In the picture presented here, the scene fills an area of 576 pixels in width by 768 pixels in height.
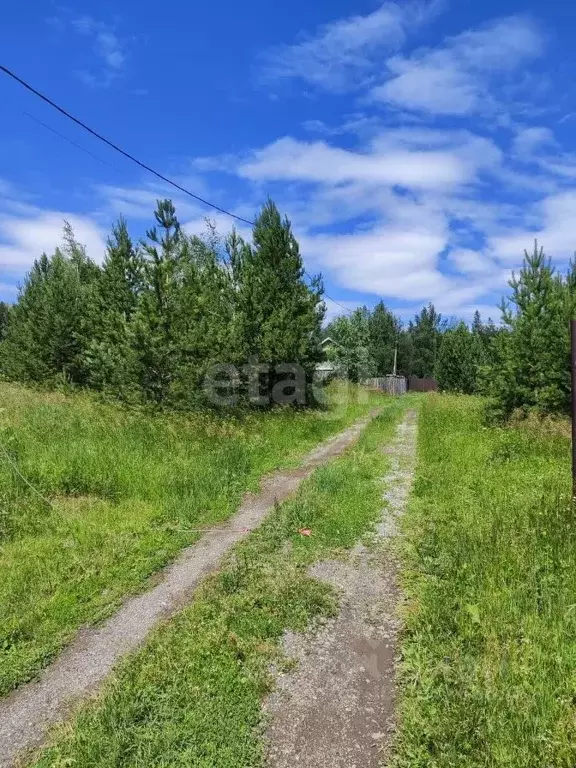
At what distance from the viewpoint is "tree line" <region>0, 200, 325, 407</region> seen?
40.6 ft

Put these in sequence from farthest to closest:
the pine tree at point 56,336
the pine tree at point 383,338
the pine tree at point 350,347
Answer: the pine tree at point 383,338 < the pine tree at point 350,347 < the pine tree at point 56,336

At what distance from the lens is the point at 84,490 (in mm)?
7441

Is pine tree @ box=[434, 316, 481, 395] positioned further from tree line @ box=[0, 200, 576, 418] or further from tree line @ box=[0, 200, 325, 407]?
tree line @ box=[0, 200, 325, 407]

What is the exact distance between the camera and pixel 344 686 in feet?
10.6

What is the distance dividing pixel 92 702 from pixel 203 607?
4.03ft

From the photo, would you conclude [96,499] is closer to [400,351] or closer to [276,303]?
[276,303]

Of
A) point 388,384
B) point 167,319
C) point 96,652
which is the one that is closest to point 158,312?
point 167,319

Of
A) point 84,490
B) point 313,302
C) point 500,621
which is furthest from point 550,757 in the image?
point 313,302

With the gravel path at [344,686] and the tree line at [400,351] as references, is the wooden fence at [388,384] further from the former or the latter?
the gravel path at [344,686]

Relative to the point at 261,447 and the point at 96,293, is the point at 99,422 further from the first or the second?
the point at 96,293

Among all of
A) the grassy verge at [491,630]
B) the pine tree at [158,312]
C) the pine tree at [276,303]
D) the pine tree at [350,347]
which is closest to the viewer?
the grassy verge at [491,630]

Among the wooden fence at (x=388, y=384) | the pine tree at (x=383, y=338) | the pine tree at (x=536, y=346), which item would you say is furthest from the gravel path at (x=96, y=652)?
the pine tree at (x=383, y=338)

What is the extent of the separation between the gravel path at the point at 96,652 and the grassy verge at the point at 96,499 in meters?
0.17

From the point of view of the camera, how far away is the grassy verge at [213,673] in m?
2.67
